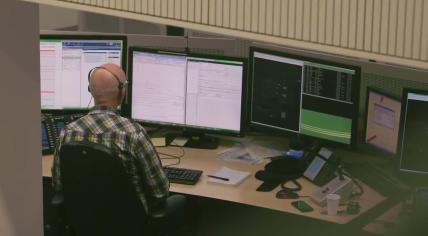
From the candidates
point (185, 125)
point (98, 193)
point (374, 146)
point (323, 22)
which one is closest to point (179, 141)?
point (185, 125)

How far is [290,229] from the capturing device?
142 inches

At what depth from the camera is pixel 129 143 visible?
286cm

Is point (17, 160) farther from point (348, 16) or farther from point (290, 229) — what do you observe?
point (290, 229)

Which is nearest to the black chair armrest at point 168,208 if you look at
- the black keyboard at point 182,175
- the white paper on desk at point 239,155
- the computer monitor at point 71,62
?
the black keyboard at point 182,175

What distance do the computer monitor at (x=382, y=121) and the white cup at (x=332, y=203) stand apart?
1.28 ft

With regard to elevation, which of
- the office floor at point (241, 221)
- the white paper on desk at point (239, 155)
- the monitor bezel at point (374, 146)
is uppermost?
the monitor bezel at point (374, 146)

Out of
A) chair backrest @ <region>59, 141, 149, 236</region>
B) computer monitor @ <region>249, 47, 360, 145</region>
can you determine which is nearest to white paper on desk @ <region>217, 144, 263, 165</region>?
computer monitor @ <region>249, 47, 360, 145</region>

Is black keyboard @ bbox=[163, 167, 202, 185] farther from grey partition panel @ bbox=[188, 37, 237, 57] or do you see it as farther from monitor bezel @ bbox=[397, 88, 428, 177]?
monitor bezel @ bbox=[397, 88, 428, 177]

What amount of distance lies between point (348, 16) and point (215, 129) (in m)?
2.87

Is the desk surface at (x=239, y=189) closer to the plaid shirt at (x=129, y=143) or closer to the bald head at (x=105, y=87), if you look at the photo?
the plaid shirt at (x=129, y=143)

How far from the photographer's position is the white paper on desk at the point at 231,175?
3.11m

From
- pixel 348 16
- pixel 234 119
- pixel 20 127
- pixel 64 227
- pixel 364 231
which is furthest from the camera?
pixel 234 119

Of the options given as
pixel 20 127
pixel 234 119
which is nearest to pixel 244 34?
pixel 20 127

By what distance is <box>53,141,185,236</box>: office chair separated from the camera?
8.94 feet
